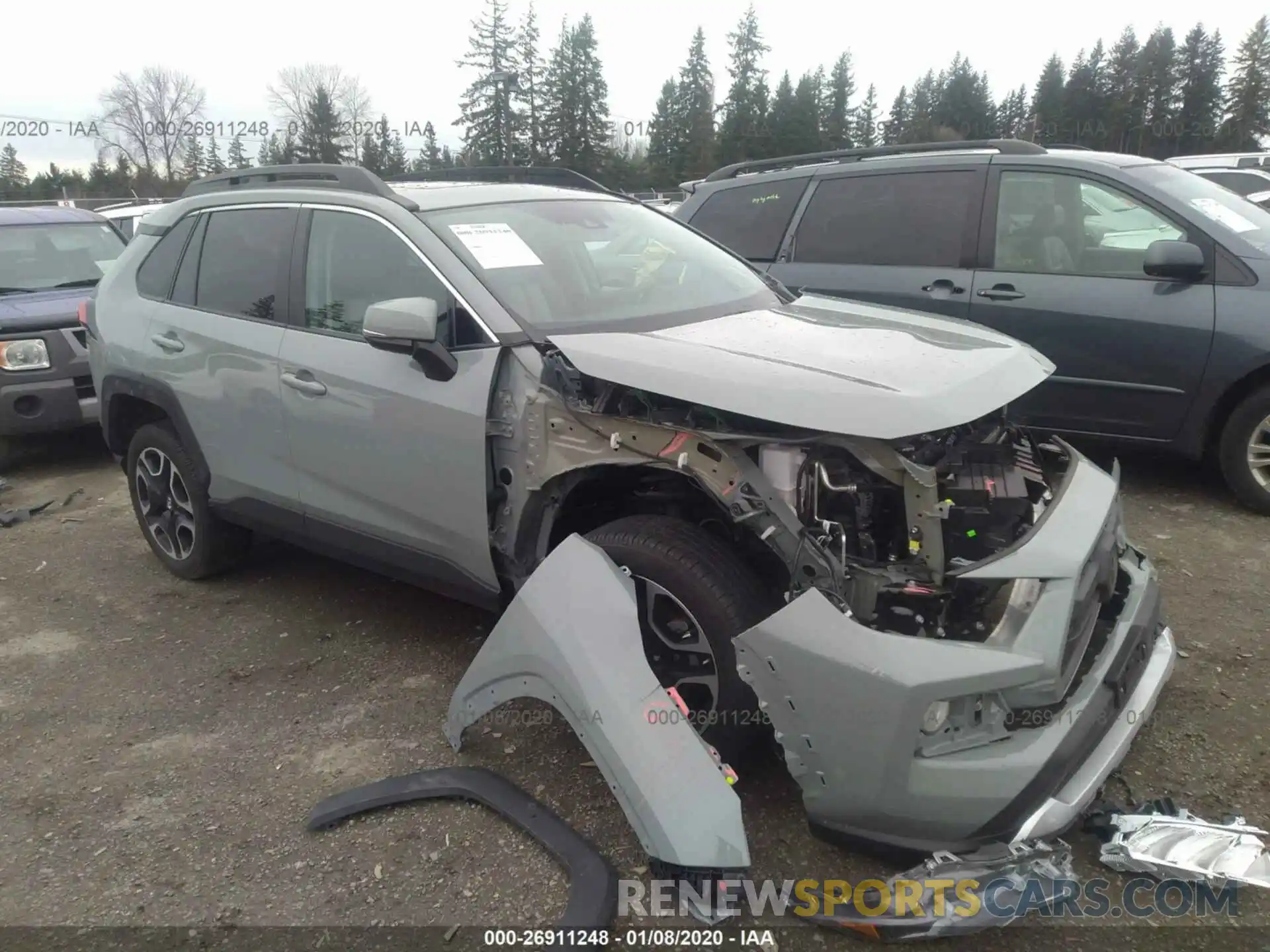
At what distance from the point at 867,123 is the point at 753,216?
54.9 meters

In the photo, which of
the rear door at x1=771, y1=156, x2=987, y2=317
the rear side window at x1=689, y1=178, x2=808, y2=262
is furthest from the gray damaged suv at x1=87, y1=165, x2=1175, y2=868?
the rear side window at x1=689, y1=178, x2=808, y2=262

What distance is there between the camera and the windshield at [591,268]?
119 inches

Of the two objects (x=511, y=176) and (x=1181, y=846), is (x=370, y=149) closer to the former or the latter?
(x=511, y=176)

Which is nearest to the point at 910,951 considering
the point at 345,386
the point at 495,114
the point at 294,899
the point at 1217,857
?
the point at 1217,857

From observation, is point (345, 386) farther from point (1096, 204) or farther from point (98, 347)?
point (1096, 204)

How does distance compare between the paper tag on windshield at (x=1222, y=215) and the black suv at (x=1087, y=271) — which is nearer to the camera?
the black suv at (x=1087, y=271)

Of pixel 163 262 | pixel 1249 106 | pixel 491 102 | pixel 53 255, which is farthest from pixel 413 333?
pixel 1249 106

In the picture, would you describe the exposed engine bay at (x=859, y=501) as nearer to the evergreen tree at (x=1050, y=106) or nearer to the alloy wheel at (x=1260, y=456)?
the alloy wheel at (x=1260, y=456)

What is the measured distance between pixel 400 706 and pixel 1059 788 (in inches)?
84.8

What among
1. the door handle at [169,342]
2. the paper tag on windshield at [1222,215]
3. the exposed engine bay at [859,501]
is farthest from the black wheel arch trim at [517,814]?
the paper tag on windshield at [1222,215]

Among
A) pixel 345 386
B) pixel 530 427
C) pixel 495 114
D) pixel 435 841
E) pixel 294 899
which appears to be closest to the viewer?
pixel 294 899

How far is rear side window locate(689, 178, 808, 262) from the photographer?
5.82m

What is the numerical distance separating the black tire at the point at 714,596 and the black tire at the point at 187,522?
2416mm

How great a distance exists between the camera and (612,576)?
7.87 ft
